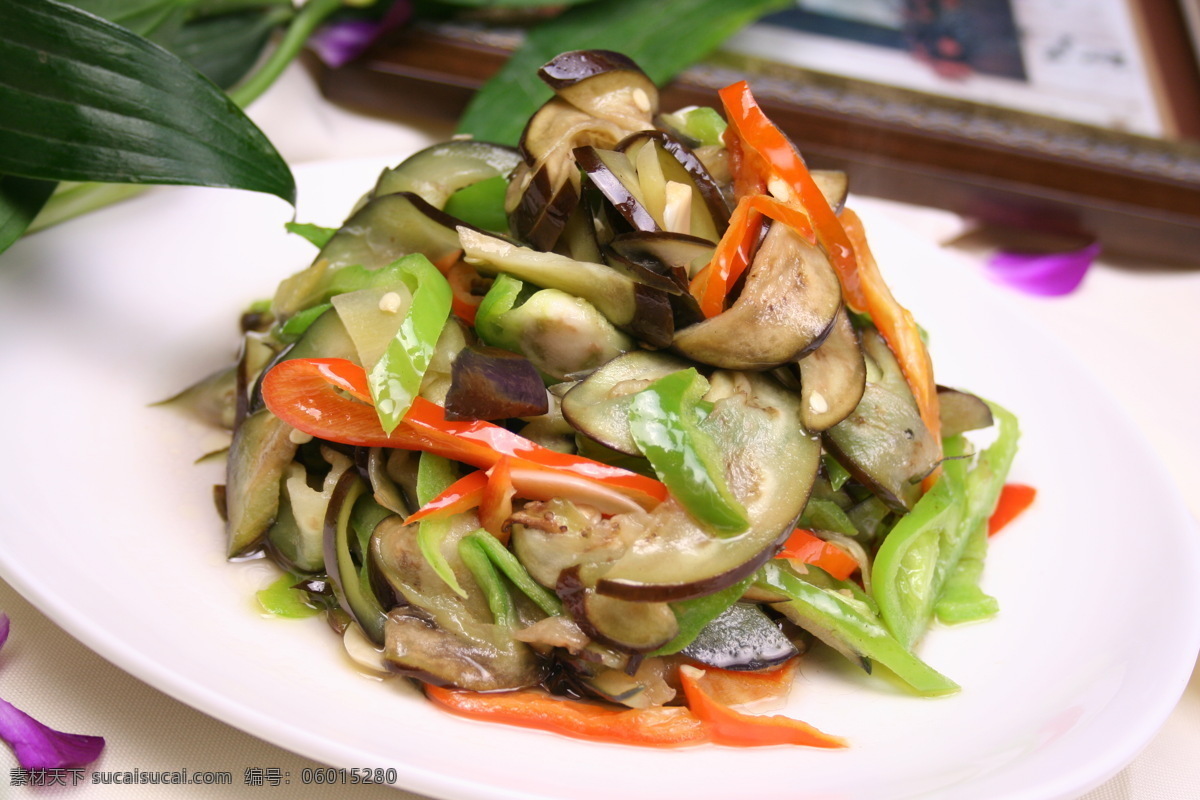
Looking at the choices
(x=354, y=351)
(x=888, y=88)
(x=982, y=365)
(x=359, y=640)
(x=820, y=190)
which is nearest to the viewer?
(x=359, y=640)

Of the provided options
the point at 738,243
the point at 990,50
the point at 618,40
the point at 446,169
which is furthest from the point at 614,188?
the point at 990,50

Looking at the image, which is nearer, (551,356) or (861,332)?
(551,356)

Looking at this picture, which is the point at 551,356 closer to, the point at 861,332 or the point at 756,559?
the point at 756,559

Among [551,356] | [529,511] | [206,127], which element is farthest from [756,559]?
[206,127]

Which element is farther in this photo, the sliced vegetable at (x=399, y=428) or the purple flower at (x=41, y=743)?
the sliced vegetable at (x=399, y=428)

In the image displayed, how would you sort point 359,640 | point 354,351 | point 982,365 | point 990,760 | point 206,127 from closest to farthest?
point 990,760 → point 359,640 → point 354,351 → point 206,127 → point 982,365

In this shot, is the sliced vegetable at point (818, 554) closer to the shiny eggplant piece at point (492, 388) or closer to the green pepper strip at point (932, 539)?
the green pepper strip at point (932, 539)

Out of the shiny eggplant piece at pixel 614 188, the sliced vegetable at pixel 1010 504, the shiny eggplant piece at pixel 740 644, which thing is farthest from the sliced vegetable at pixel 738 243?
the sliced vegetable at pixel 1010 504

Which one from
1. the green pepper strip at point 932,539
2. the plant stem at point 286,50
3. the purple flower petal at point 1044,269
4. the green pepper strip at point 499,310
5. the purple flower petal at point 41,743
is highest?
the plant stem at point 286,50
